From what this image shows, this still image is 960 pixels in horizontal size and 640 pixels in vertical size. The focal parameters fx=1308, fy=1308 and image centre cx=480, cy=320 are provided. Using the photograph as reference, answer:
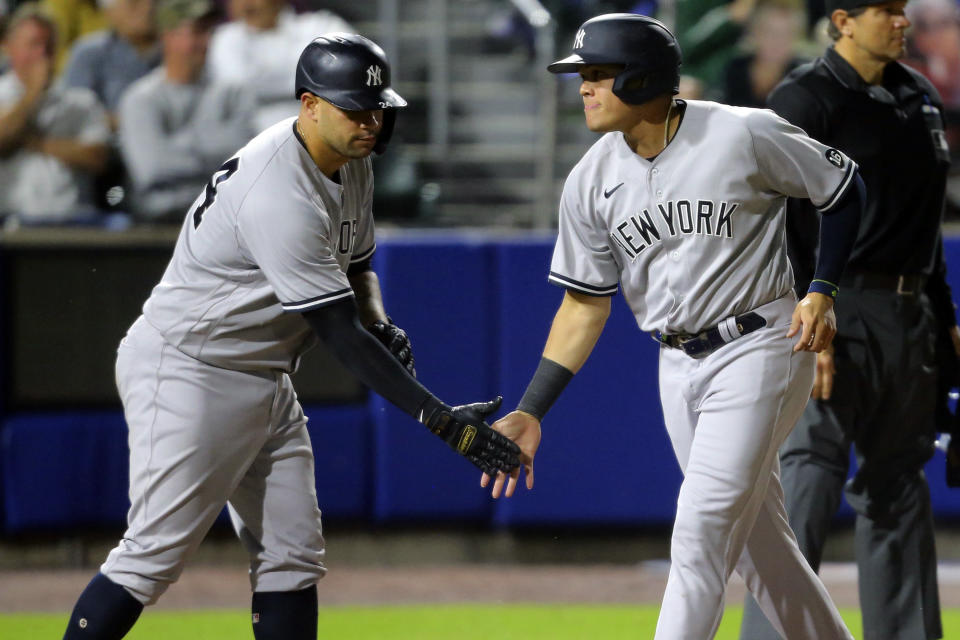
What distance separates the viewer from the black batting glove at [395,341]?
12.1ft

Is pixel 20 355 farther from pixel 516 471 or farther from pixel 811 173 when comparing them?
pixel 811 173

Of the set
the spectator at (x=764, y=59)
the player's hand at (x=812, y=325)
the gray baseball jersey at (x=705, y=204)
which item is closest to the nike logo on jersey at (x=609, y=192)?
the gray baseball jersey at (x=705, y=204)

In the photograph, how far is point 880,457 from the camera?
4191mm

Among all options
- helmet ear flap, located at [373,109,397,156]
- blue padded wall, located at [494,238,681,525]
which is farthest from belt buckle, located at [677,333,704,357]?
blue padded wall, located at [494,238,681,525]

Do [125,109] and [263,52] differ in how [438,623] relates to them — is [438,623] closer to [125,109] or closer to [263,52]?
[125,109]

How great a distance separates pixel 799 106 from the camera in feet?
13.2

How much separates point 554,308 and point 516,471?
292 cm

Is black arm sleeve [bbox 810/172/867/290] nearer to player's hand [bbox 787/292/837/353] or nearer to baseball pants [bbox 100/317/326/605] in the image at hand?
player's hand [bbox 787/292/837/353]

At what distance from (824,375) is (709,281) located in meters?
0.82

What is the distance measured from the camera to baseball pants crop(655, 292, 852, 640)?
326cm

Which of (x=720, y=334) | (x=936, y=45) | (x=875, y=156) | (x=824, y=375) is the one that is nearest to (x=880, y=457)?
(x=824, y=375)

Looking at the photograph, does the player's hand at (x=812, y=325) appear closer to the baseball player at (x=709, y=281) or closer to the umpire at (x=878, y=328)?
the baseball player at (x=709, y=281)

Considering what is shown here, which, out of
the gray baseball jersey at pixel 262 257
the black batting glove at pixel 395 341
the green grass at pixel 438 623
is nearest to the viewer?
the gray baseball jersey at pixel 262 257

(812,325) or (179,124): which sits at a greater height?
(179,124)
